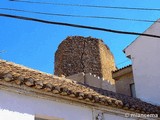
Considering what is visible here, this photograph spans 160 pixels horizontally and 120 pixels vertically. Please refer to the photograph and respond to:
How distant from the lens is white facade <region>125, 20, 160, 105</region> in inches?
512

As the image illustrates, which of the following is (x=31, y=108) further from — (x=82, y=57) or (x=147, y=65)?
(x=82, y=57)

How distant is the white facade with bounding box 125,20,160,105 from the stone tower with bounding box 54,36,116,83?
1421cm

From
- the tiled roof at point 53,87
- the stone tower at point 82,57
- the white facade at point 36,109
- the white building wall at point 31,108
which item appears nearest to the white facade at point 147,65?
the tiled roof at point 53,87

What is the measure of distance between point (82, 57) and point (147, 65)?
16.4m

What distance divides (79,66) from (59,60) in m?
1.92

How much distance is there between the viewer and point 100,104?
9.38 meters

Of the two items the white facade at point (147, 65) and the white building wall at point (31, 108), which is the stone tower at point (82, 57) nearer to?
the white facade at point (147, 65)

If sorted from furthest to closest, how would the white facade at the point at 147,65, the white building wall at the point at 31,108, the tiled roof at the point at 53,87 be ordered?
the white facade at the point at 147,65 < the tiled roof at the point at 53,87 < the white building wall at the point at 31,108

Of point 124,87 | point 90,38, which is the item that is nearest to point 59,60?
Answer: point 90,38

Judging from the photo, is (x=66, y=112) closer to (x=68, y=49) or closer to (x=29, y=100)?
(x=29, y=100)

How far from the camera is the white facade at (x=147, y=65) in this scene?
13.0m

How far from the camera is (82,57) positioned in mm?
29781

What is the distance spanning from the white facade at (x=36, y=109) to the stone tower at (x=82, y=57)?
18970mm

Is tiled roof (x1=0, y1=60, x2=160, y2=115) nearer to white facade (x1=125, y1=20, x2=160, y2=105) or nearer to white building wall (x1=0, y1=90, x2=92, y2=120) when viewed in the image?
white building wall (x1=0, y1=90, x2=92, y2=120)
